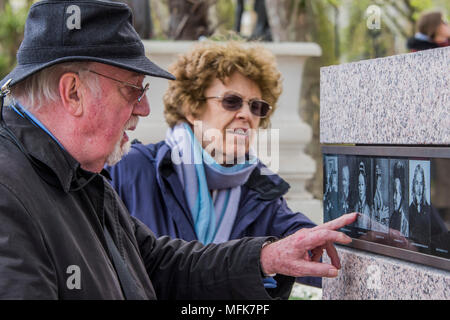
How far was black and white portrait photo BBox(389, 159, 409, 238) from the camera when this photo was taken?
244cm

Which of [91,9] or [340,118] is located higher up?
[91,9]

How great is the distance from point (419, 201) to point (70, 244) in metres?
1.13

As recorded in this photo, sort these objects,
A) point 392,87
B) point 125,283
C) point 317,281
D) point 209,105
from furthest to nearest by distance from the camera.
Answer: point 209,105, point 317,281, point 392,87, point 125,283

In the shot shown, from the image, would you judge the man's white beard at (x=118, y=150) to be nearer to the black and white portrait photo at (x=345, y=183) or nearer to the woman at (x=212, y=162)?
the black and white portrait photo at (x=345, y=183)

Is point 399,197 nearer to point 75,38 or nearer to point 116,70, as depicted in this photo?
point 116,70

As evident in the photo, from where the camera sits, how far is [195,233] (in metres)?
4.05

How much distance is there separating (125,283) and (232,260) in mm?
555

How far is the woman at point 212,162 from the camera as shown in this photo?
4062mm

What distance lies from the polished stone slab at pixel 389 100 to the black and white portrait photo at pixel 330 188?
0.29 ft

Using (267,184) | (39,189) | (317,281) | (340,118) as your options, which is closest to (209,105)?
(267,184)

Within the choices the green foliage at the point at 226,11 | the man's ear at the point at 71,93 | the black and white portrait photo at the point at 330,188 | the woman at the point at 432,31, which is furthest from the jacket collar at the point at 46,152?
the green foliage at the point at 226,11

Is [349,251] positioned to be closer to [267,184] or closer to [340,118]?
[340,118]

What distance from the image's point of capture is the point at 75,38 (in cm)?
231

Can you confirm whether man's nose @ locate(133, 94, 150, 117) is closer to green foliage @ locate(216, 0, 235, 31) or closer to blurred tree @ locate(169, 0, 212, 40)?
blurred tree @ locate(169, 0, 212, 40)
